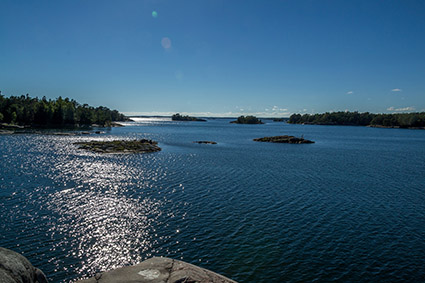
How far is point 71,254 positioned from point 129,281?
874cm

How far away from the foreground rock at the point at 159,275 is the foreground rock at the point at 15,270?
2.14 metres

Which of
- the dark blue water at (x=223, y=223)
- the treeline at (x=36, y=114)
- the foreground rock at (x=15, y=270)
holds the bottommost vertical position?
the dark blue water at (x=223, y=223)

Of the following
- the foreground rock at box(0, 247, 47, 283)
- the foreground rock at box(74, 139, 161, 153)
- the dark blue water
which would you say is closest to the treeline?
the foreground rock at box(74, 139, 161, 153)

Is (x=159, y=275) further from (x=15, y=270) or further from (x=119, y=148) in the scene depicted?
(x=119, y=148)

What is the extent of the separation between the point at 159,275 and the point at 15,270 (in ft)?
19.0

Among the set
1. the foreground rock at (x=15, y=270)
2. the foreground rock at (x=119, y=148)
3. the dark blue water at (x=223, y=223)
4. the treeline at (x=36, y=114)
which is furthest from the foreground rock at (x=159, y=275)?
the treeline at (x=36, y=114)

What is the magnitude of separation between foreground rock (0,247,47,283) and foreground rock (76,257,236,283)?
214 centimetres

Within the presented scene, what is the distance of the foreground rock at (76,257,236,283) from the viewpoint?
12.2m

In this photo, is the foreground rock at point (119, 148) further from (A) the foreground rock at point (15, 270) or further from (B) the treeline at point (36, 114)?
(B) the treeline at point (36, 114)

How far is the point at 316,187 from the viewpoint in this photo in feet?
128

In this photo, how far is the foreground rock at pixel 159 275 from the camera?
480 inches

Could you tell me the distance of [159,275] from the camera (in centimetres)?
1248

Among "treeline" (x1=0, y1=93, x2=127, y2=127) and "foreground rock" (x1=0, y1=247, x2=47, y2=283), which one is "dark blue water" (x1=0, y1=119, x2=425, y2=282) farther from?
"treeline" (x1=0, y1=93, x2=127, y2=127)

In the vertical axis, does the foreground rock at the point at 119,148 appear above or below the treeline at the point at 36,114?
below
